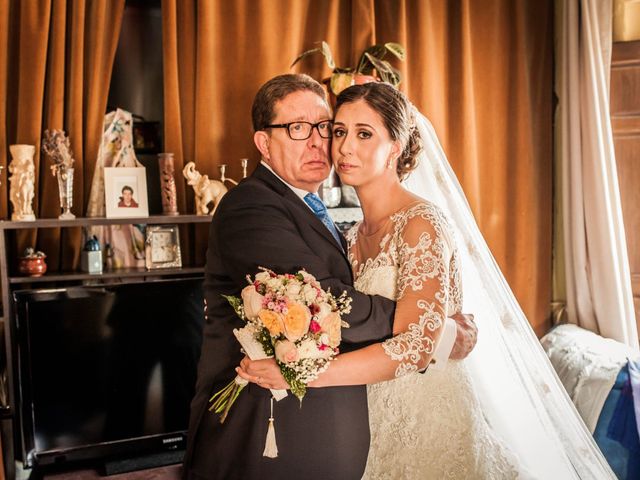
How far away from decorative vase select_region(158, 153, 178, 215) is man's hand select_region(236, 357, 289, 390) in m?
1.70

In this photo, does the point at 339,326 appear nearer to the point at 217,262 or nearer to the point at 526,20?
the point at 217,262

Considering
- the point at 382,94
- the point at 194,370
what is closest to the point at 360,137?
the point at 382,94

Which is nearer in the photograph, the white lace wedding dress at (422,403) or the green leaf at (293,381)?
the green leaf at (293,381)

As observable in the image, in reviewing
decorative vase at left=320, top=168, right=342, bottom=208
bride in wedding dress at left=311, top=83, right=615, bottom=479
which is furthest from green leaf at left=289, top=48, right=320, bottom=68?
bride in wedding dress at left=311, top=83, right=615, bottom=479

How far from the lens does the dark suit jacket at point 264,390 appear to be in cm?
169

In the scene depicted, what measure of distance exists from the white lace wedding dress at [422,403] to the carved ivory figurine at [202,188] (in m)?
1.26

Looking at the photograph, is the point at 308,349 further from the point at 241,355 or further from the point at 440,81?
the point at 440,81

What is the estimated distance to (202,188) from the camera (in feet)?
10.5

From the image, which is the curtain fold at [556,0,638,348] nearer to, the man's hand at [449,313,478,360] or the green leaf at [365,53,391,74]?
the green leaf at [365,53,391,74]

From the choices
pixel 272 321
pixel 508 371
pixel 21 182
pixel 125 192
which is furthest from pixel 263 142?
pixel 21 182

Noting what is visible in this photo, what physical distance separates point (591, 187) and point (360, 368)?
2.75 metres

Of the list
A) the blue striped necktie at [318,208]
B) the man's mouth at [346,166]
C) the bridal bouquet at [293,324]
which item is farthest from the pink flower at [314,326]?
the man's mouth at [346,166]

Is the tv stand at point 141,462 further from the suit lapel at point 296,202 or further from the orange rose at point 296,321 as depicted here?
the orange rose at point 296,321

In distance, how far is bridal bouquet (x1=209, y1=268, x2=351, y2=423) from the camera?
1.49 meters
